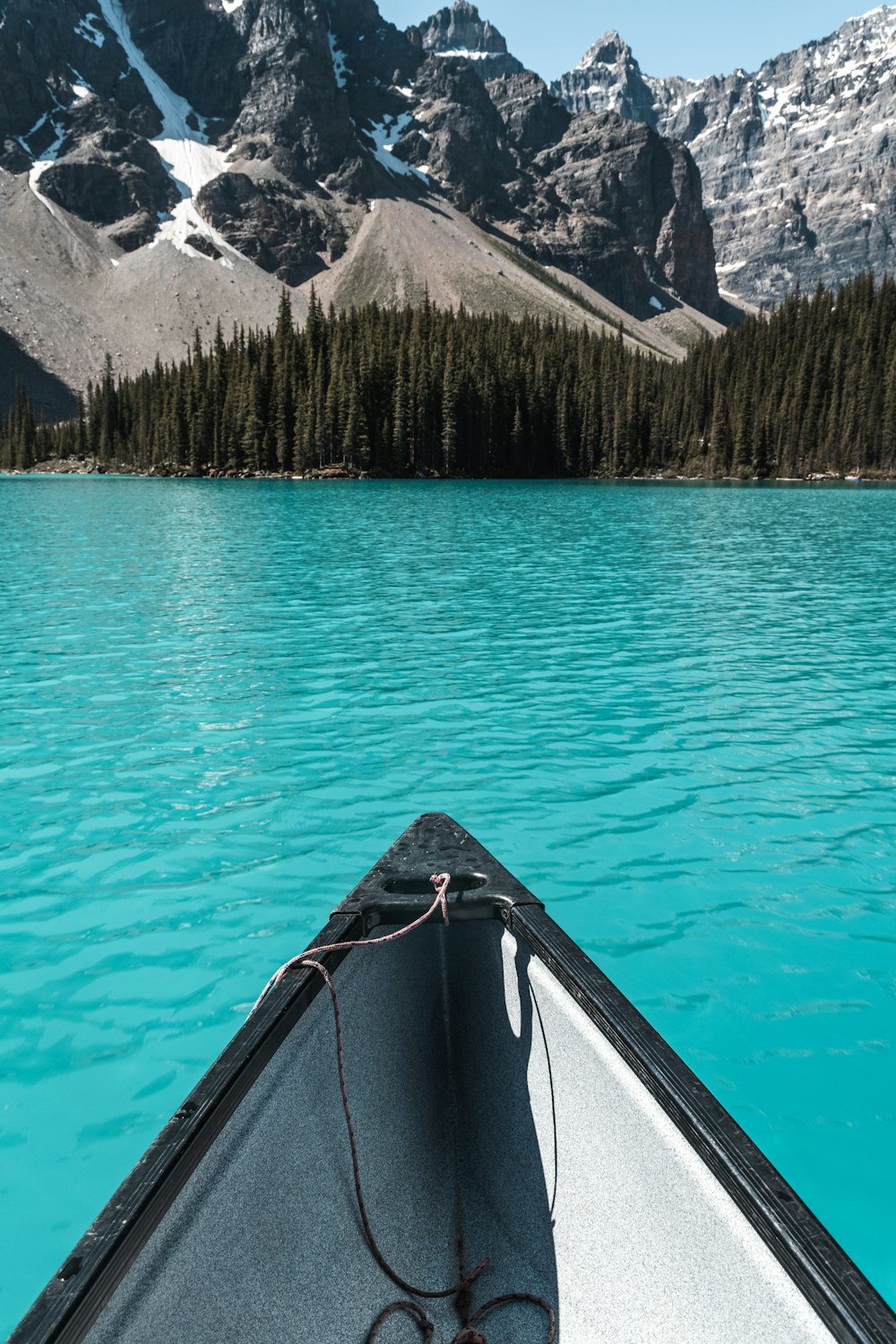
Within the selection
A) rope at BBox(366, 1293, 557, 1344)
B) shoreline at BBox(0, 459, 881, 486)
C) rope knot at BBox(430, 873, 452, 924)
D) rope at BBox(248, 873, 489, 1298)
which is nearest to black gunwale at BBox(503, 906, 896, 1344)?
rope knot at BBox(430, 873, 452, 924)

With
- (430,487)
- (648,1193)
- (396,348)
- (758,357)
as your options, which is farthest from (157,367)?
(648,1193)

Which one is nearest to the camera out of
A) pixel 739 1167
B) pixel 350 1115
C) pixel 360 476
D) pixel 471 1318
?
pixel 739 1167

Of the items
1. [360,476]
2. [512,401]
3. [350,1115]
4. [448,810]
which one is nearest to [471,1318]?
[350,1115]

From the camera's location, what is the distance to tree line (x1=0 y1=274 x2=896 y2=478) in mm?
101125

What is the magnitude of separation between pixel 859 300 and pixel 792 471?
33277 mm

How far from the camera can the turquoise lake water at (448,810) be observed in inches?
198

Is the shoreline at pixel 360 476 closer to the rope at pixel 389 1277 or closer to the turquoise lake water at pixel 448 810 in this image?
the turquoise lake water at pixel 448 810

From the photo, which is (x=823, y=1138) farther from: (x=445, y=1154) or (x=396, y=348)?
(x=396, y=348)

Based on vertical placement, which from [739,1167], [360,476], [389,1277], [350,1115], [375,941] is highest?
[360,476]

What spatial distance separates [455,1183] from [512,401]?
115 m

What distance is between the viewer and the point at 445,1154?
3.48 meters

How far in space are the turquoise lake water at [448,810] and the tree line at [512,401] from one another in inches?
3333

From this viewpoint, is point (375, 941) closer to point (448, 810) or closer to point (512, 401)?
point (448, 810)

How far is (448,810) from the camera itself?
890 centimetres
